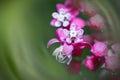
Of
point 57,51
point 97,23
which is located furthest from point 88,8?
point 57,51

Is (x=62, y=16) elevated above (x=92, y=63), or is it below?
above

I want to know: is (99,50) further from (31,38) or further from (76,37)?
(31,38)

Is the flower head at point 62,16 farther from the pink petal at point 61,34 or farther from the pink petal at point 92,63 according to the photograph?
the pink petal at point 92,63

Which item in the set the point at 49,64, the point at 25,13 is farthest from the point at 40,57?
the point at 25,13

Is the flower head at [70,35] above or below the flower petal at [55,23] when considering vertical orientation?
below

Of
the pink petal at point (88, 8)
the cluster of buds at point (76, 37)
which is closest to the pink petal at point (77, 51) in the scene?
the cluster of buds at point (76, 37)
